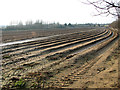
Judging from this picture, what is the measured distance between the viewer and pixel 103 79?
494 centimetres

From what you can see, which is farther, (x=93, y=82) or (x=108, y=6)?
(x=93, y=82)

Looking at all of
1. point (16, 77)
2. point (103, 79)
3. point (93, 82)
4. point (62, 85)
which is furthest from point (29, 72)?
point (103, 79)

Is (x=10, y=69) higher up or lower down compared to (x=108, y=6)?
lower down

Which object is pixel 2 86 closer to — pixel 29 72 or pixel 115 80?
pixel 29 72

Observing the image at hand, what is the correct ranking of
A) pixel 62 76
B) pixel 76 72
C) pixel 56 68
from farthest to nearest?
pixel 56 68
pixel 76 72
pixel 62 76

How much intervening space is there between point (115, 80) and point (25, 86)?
3797 mm

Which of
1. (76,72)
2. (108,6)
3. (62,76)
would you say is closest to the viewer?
(108,6)

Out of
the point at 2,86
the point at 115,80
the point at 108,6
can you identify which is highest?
the point at 108,6

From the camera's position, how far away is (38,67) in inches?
262

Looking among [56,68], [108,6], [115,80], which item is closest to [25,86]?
[56,68]

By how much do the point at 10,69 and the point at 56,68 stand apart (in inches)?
104

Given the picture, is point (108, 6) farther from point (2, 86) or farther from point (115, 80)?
point (2, 86)

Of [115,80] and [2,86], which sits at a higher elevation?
[115,80]

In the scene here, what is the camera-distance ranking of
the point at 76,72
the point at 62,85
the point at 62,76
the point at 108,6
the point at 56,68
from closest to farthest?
the point at 108,6 → the point at 62,85 → the point at 62,76 → the point at 76,72 → the point at 56,68
